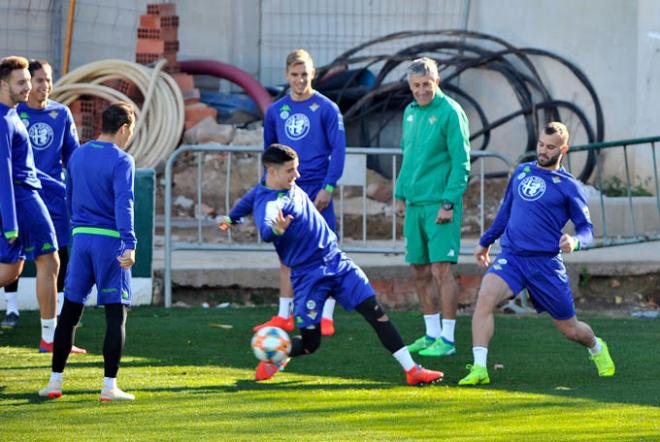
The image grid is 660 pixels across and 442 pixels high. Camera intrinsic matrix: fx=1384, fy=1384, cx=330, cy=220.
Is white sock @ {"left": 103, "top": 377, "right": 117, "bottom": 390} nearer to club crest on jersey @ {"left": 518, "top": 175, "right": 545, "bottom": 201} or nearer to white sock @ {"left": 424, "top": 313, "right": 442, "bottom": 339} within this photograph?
club crest on jersey @ {"left": 518, "top": 175, "right": 545, "bottom": 201}

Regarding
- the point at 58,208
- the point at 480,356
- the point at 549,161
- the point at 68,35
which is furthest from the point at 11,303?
the point at 68,35

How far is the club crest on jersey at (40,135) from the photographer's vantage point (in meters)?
9.17

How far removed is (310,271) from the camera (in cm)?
805

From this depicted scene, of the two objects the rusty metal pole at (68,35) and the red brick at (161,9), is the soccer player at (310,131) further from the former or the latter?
the rusty metal pole at (68,35)

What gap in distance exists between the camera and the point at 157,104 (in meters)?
15.9

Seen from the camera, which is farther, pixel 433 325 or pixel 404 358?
pixel 433 325

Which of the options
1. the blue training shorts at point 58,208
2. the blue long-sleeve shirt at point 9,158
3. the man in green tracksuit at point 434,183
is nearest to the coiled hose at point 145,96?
the blue training shorts at point 58,208

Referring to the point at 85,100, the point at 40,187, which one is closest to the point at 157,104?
the point at 85,100

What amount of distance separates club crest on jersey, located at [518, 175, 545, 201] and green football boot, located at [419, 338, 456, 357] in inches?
59.6

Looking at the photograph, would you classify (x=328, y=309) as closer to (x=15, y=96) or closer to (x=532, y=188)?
(x=532, y=188)

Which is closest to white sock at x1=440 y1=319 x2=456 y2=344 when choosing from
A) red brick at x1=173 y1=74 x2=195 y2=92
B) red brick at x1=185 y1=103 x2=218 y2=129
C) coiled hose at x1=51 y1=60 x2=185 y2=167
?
coiled hose at x1=51 y1=60 x2=185 y2=167

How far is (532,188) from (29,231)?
311cm

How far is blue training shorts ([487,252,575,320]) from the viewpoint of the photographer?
27.4 ft

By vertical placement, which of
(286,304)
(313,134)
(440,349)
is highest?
(313,134)
